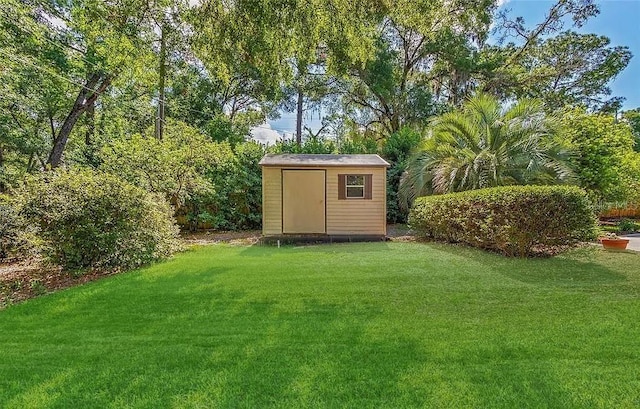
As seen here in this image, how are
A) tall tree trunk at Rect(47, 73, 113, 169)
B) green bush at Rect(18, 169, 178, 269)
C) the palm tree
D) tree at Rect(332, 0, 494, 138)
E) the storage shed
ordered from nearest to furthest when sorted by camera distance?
green bush at Rect(18, 169, 178, 269) < the palm tree < the storage shed < tall tree trunk at Rect(47, 73, 113, 169) < tree at Rect(332, 0, 494, 138)

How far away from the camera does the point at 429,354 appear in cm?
269

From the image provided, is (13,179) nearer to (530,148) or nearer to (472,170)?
(472,170)

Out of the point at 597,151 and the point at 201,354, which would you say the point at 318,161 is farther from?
the point at 597,151

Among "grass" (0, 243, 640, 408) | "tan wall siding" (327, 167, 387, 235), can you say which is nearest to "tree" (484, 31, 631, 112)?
"tan wall siding" (327, 167, 387, 235)

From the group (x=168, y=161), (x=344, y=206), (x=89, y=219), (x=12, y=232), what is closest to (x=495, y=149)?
(x=344, y=206)

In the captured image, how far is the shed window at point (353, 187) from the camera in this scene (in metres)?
9.50

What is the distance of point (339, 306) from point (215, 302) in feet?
4.51

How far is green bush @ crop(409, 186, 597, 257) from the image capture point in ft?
19.3

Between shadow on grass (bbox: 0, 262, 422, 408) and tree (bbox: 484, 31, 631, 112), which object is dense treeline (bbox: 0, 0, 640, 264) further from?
shadow on grass (bbox: 0, 262, 422, 408)

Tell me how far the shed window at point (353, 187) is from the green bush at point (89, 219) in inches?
188

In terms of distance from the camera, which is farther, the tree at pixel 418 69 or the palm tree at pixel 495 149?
the tree at pixel 418 69

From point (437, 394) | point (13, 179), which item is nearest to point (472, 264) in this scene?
point (437, 394)

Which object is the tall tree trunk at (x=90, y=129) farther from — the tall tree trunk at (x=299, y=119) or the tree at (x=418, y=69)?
the tall tree trunk at (x=299, y=119)

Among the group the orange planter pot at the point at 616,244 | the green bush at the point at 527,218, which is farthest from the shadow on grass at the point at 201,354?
the orange planter pot at the point at 616,244
